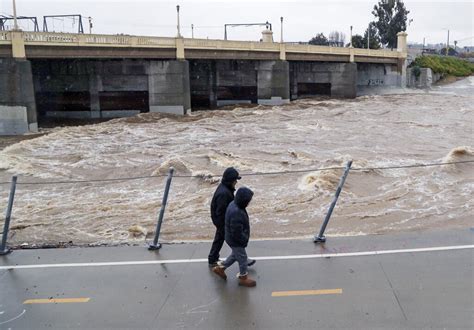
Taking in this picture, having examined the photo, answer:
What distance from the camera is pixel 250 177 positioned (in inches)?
613

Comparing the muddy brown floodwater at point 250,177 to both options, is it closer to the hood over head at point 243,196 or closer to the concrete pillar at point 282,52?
the hood over head at point 243,196

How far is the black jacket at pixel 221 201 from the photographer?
646 cm

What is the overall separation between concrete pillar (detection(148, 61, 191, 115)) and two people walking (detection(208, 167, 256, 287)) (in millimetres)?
31902

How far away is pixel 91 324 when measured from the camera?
18.0 ft

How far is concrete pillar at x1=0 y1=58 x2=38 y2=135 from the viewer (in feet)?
93.8

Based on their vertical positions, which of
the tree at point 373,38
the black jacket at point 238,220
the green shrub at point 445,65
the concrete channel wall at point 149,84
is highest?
the tree at point 373,38

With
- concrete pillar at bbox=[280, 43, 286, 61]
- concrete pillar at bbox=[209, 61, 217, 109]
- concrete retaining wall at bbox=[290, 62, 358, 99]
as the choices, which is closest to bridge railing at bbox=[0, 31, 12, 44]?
concrete pillar at bbox=[209, 61, 217, 109]

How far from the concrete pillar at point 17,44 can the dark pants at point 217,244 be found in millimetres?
26247

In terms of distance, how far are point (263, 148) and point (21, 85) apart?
15883 millimetres

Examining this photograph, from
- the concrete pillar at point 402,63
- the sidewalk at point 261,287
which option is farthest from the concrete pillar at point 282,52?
the sidewalk at point 261,287

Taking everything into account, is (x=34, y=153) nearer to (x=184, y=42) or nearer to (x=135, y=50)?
(x=135, y=50)

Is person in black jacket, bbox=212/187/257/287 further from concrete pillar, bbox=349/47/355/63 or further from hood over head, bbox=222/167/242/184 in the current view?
concrete pillar, bbox=349/47/355/63

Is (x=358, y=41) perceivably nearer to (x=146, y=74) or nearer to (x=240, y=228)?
(x=146, y=74)

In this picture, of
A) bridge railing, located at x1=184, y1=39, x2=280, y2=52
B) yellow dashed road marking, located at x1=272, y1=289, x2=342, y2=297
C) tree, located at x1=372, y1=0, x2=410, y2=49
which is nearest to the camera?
yellow dashed road marking, located at x1=272, y1=289, x2=342, y2=297
